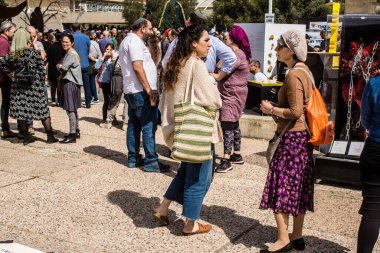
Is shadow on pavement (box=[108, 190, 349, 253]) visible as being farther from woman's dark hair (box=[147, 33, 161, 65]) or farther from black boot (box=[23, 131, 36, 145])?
→ black boot (box=[23, 131, 36, 145])

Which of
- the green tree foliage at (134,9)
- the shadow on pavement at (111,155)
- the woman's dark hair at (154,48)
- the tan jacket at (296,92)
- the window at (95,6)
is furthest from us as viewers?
the window at (95,6)

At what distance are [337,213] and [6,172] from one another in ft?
12.9

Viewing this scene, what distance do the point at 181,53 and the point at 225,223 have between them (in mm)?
Result: 1601

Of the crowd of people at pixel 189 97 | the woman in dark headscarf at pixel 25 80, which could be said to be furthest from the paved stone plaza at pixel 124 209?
→ the woman in dark headscarf at pixel 25 80

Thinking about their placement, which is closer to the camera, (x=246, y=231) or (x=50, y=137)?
(x=246, y=231)

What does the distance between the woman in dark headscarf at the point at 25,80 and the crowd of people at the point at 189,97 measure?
1 centimetres

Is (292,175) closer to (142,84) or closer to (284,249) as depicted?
(284,249)

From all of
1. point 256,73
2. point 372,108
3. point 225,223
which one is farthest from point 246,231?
point 256,73

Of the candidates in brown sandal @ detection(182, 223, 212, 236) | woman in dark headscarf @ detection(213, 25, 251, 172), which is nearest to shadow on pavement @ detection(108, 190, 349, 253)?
brown sandal @ detection(182, 223, 212, 236)

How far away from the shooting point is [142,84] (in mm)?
6113

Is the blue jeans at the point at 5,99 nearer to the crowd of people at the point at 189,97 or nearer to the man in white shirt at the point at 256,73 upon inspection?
the crowd of people at the point at 189,97

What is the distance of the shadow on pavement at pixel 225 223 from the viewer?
13.6 ft

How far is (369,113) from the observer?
134 inches

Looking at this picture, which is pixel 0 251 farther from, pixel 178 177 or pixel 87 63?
pixel 87 63
